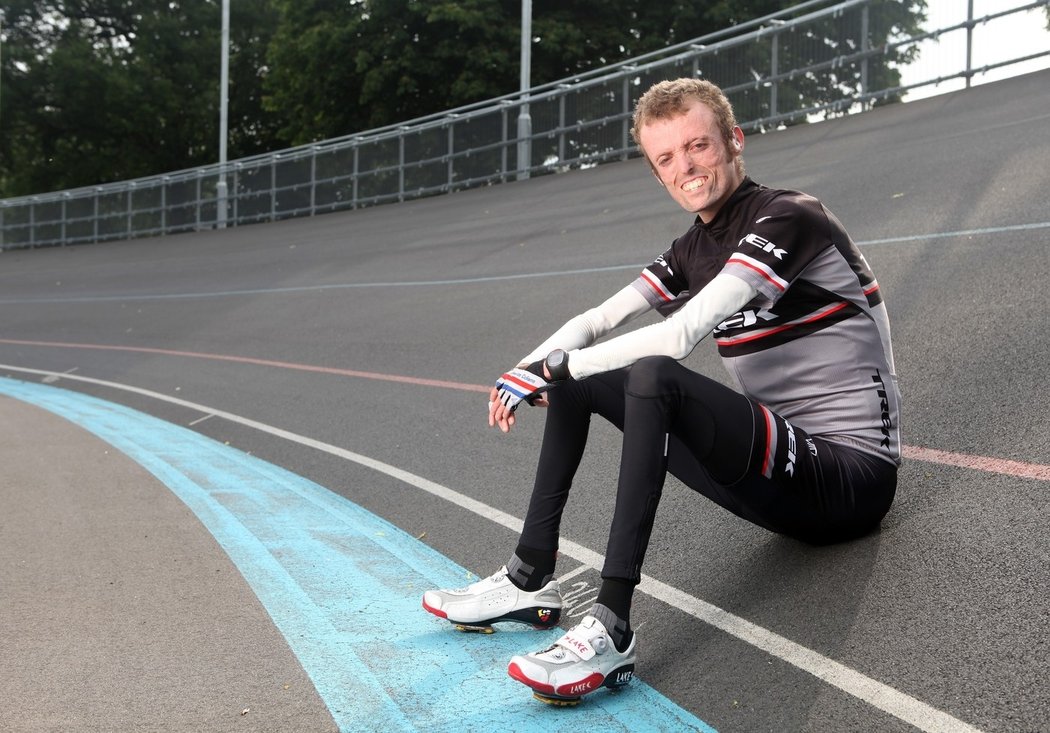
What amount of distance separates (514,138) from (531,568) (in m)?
19.9

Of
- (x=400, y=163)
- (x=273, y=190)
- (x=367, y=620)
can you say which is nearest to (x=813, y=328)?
(x=367, y=620)

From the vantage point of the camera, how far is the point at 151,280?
21891 millimetres

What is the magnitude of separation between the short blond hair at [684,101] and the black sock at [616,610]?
1.54 metres

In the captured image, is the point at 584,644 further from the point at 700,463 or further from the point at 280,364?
the point at 280,364

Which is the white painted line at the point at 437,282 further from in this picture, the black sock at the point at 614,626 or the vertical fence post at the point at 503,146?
the vertical fence post at the point at 503,146

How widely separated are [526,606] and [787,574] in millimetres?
888

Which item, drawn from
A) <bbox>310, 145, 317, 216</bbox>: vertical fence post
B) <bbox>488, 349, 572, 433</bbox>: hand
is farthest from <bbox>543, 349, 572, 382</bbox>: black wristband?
<bbox>310, 145, 317, 216</bbox>: vertical fence post

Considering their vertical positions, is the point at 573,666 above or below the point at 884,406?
below

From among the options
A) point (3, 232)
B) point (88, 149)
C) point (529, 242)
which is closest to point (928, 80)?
A: point (529, 242)

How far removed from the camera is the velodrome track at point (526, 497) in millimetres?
3227

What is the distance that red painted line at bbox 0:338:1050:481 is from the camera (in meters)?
4.21

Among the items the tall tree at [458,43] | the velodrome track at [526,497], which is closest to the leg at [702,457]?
the velodrome track at [526,497]

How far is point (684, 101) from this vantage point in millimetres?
3758

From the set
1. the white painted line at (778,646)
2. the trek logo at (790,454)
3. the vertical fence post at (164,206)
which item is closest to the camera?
the white painted line at (778,646)
